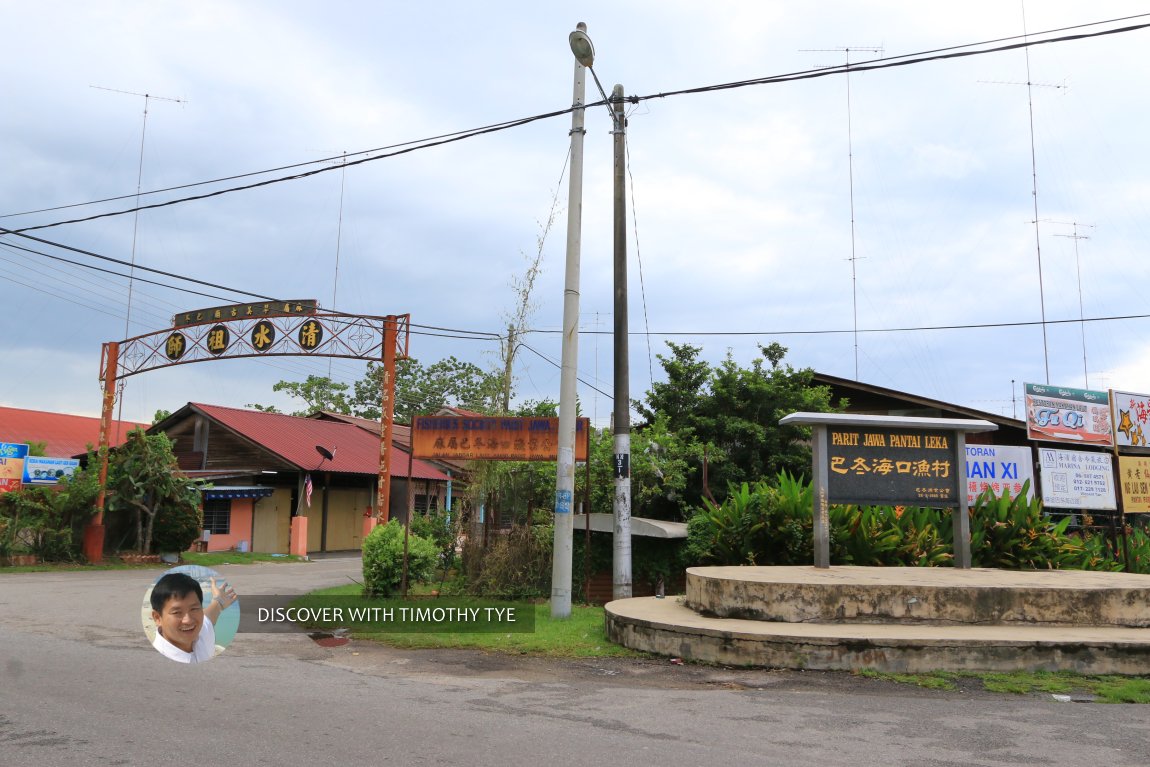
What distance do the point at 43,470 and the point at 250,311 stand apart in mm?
12089

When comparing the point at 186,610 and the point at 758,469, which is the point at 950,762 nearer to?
the point at 186,610

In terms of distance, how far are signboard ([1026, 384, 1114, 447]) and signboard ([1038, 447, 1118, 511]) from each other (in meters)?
0.54

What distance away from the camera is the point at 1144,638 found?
8.38 metres

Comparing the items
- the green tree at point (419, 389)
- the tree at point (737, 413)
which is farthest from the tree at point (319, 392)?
the tree at point (737, 413)

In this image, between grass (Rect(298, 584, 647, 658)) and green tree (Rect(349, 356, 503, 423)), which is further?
green tree (Rect(349, 356, 503, 423))

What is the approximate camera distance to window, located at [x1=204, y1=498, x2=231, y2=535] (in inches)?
1202

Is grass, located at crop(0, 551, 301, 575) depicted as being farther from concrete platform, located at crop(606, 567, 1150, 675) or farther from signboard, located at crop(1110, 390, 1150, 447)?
signboard, located at crop(1110, 390, 1150, 447)

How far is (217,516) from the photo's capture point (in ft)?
101

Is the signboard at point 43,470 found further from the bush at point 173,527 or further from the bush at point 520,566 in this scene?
the bush at point 520,566

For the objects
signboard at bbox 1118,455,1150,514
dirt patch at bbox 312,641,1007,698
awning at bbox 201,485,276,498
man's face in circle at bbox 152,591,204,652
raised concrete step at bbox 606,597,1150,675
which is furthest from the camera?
awning at bbox 201,485,276,498

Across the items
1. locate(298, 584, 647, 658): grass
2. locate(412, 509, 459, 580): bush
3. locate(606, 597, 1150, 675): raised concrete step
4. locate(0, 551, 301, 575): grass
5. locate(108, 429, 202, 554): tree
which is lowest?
locate(0, 551, 301, 575): grass

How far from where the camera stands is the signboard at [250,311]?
20656 mm

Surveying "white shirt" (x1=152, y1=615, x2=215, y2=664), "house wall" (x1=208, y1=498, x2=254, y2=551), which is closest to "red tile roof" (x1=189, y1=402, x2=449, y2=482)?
"house wall" (x1=208, y1=498, x2=254, y2=551)

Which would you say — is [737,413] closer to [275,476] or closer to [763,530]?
[763,530]
